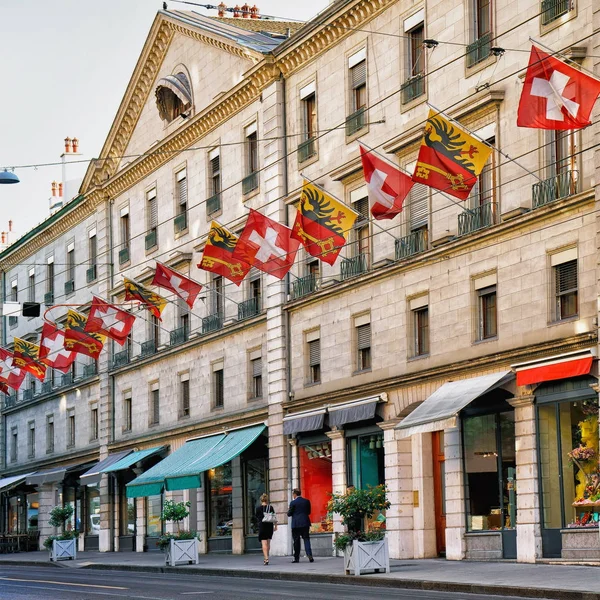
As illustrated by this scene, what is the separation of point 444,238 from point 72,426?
1394 inches

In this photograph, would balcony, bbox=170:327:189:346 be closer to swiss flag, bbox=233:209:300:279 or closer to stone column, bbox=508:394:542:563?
swiss flag, bbox=233:209:300:279

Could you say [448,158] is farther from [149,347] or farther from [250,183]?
[149,347]

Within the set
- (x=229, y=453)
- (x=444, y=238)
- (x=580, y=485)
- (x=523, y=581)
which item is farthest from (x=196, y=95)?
(x=523, y=581)

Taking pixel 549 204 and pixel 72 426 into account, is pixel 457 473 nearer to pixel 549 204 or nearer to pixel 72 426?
pixel 549 204

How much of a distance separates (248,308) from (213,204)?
4829 millimetres

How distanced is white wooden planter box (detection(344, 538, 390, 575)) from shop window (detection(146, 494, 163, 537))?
24.9 m

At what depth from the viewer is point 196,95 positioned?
51.9 metres

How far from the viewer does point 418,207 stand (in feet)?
122

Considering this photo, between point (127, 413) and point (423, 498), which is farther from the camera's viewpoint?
point (127, 413)

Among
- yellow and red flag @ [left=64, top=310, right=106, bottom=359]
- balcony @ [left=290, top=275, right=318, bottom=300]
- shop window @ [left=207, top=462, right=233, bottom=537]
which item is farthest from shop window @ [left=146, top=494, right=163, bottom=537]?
balcony @ [left=290, top=275, right=318, bottom=300]

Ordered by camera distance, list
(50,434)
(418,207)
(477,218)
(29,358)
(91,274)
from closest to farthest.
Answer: (477,218) → (418,207) → (29,358) → (91,274) → (50,434)

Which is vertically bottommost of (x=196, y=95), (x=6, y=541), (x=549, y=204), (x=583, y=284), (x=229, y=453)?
(x=6, y=541)

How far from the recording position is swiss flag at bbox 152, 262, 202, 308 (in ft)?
139

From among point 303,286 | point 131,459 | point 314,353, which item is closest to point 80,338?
point 131,459
